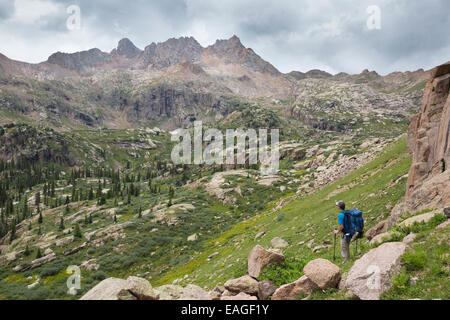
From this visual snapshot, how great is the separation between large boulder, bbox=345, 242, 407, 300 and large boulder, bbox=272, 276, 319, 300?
70.6 inches

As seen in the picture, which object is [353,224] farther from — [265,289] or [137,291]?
[137,291]

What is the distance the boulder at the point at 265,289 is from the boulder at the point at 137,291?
17.8ft

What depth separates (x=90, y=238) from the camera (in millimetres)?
71062

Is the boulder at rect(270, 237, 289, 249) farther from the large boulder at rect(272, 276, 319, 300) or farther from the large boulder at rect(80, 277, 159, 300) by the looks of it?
the large boulder at rect(80, 277, 159, 300)

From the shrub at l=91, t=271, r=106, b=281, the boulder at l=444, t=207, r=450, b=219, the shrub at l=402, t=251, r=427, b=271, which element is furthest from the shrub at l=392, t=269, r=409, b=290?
the shrub at l=91, t=271, r=106, b=281

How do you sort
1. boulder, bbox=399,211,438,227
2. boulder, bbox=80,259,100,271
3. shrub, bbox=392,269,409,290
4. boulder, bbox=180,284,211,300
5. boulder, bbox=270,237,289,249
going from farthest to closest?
Result: boulder, bbox=80,259,100,271, boulder, bbox=270,237,289,249, boulder, bbox=180,284,211,300, boulder, bbox=399,211,438,227, shrub, bbox=392,269,409,290

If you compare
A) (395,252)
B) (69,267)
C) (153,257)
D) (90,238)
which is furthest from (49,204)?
(395,252)

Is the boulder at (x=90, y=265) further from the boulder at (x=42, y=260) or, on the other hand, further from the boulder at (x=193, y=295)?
the boulder at (x=193, y=295)

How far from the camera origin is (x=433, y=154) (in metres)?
19.8

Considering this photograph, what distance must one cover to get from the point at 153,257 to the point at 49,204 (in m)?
137

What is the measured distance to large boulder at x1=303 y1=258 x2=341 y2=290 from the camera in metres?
10.4

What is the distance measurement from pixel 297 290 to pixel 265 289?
6.96 ft

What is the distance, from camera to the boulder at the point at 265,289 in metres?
12.5
